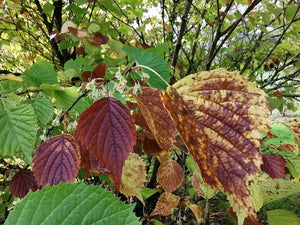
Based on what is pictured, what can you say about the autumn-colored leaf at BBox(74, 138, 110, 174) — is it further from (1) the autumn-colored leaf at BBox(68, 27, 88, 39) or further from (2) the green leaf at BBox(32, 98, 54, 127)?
(1) the autumn-colored leaf at BBox(68, 27, 88, 39)

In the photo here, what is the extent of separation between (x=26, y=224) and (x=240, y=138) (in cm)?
30

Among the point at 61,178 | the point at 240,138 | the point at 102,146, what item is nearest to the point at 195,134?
the point at 240,138

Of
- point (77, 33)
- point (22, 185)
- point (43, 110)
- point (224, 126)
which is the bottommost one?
point (22, 185)

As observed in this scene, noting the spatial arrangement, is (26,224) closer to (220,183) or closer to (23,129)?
Result: (220,183)

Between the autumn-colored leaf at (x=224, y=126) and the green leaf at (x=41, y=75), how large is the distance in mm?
597

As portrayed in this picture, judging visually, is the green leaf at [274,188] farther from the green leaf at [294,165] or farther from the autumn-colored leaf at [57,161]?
the autumn-colored leaf at [57,161]

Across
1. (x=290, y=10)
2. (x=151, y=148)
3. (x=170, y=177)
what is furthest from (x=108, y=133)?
(x=290, y=10)

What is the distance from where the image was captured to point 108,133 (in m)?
0.40

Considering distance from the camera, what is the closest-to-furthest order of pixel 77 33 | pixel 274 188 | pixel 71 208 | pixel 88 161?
1. pixel 71 208
2. pixel 88 161
3. pixel 274 188
4. pixel 77 33

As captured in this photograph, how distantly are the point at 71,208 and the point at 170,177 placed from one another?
0.67 meters

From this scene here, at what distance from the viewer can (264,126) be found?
1.01 ft

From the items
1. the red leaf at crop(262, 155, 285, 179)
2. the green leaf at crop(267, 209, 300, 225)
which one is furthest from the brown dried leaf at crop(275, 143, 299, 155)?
the green leaf at crop(267, 209, 300, 225)

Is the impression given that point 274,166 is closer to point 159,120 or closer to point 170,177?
point 170,177

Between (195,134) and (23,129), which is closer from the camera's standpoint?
(195,134)
